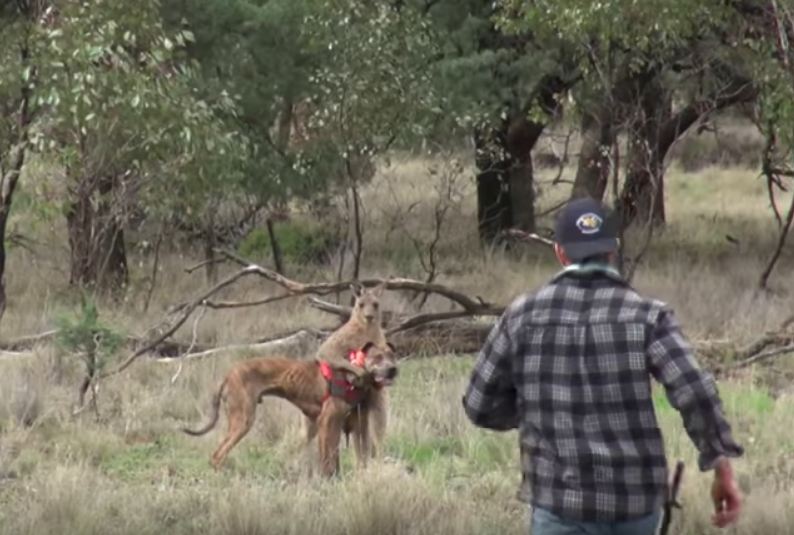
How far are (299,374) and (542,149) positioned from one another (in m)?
28.1

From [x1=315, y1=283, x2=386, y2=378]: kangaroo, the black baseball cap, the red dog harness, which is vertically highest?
the black baseball cap

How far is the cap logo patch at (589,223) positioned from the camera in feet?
16.0

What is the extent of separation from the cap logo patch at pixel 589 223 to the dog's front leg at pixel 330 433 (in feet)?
13.0

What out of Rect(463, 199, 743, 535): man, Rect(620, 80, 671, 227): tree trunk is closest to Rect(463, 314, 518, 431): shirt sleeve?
Rect(463, 199, 743, 535): man

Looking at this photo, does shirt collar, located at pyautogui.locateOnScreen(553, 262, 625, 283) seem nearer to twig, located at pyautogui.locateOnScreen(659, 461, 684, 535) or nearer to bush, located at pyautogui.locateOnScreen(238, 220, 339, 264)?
twig, located at pyautogui.locateOnScreen(659, 461, 684, 535)

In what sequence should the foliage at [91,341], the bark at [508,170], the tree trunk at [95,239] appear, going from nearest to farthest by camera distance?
1. the foliage at [91,341]
2. the tree trunk at [95,239]
3. the bark at [508,170]

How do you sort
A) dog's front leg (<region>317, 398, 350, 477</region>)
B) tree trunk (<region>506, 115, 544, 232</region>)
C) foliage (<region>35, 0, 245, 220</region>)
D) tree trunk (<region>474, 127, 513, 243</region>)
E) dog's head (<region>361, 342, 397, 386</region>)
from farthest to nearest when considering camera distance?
tree trunk (<region>474, 127, 513, 243</region>), tree trunk (<region>506, 115, 544, 232</region>), foliage (<region>35, 0, 245, 220</region>), dog's front leg (<region>317, 398, 350, 477</region>), dog's head (<region>361, 342, 397, 386</region>)

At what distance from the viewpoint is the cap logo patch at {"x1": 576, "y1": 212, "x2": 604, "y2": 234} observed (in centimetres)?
486

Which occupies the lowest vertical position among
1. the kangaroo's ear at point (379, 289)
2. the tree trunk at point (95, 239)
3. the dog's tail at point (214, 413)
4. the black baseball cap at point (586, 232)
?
the dog's tail at point (214, 413)

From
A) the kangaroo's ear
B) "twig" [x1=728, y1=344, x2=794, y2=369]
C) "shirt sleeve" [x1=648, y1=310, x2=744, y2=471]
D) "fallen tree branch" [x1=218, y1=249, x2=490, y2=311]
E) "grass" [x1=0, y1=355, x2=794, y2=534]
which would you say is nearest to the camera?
"shirt sleeve" [x1=648, y1=310, x2=744, y2=471]

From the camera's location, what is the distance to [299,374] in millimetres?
9062

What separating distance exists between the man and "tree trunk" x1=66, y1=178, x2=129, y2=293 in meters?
10.4

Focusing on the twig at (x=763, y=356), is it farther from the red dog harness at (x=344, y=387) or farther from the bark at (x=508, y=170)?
the bark at (x=508, y=170)

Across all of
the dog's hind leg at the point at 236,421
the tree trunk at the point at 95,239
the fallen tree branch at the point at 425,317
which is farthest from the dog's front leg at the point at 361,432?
the tree trunk at the point at 95,239
